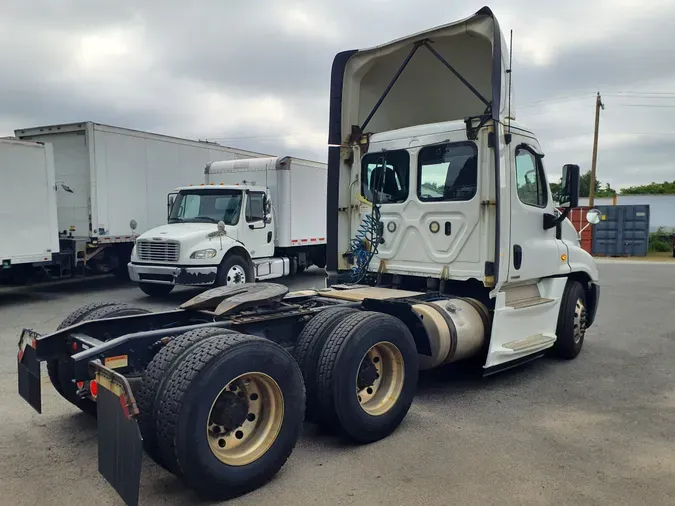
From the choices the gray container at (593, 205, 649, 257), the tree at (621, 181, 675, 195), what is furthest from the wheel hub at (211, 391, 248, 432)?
the tree at (621, 181, 675, 195)

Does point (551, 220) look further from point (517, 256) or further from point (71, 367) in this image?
point (71, 367)

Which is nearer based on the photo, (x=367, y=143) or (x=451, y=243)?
(x=451, y=243)

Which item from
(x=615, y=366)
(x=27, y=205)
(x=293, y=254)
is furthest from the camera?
(x=293, y=254)

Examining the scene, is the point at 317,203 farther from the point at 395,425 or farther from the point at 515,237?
the point at 395,425

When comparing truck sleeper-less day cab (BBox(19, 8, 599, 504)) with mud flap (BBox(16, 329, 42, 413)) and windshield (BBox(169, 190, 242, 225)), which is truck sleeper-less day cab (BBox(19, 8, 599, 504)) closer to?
mud flap (BBox(16, 329, 42, 413))

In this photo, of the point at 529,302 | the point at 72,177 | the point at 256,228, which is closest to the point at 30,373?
the point at 529,302

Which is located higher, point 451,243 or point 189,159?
point 189,159

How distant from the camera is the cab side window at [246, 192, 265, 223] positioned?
1262 cm

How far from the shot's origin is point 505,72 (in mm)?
5629

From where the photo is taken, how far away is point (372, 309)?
17.9 feet

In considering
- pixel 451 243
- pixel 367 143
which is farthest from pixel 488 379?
pixel 367 143

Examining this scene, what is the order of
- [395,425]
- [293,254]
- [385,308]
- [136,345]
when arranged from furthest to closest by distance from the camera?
1. [293,254]
2. [385,308]
3. [395,425]
4. [136,345]

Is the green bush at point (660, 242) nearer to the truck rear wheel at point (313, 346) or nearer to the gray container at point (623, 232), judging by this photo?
the gray container at point (623, 232)

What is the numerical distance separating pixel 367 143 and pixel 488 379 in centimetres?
310
